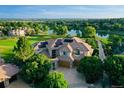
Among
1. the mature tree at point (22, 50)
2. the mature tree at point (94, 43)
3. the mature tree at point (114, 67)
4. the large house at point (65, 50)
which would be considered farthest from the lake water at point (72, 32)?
the mature tree at point (114, 67)

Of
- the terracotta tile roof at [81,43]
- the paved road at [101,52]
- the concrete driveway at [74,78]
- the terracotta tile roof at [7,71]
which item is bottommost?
the concrete driveway at [74,78]

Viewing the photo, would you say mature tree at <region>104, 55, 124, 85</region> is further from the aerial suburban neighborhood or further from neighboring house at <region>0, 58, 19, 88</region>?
neighboring house at <region>0, 58, 19, 88</region>

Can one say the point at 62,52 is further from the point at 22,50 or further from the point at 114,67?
the point at 114,67

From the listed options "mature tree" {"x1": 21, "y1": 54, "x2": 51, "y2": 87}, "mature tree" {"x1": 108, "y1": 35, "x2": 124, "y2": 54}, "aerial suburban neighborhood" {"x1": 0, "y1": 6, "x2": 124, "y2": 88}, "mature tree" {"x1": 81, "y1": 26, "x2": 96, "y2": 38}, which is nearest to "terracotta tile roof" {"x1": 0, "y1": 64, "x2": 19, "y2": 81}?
"aerial suburban neighborhood" {"x1": 0, "y1": 6, "x2": 124, "y2": 88}

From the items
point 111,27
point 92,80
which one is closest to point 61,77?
point 92,80

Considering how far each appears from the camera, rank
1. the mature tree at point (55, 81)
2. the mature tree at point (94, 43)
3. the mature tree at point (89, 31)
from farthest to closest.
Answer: the mature tree at point (94, 43) < the mature tree at point (89, 31) < the mature tree at point (55, 81)

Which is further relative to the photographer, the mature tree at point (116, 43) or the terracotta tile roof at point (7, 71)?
the mature tree at point (116, 43)

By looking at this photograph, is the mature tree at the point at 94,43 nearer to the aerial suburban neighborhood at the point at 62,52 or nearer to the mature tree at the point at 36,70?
the aerial suburban neighborhood at the point at 62,52
